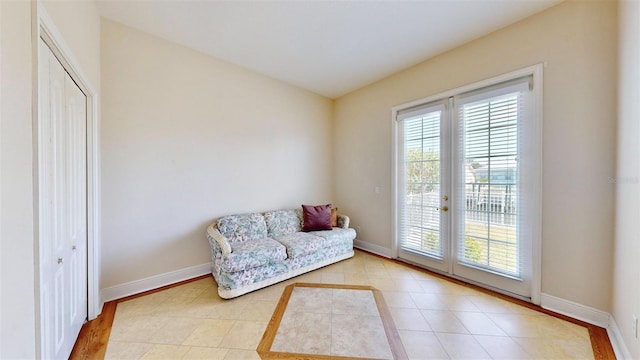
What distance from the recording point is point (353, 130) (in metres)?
4.21

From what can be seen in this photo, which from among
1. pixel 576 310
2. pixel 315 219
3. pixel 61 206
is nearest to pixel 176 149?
pixel 61 206

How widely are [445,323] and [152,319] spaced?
2.63 m

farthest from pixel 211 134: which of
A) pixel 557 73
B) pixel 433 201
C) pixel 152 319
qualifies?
pixel 557 73

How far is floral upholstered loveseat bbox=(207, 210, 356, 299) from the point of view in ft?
8.04

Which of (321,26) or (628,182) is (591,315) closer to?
(628,182)

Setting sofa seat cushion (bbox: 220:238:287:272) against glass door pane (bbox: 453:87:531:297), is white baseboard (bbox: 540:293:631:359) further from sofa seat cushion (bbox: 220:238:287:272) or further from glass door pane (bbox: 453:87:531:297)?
sofa seat cushion (bbox: 220:238:287:272)

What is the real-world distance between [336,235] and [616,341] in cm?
266

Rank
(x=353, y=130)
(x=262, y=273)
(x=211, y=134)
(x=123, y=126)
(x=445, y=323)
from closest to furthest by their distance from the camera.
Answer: (x=445, y=323)
(x=123, y=126)
(x=262, y=273)
(x=211, y=134)
(x=353, y=130)

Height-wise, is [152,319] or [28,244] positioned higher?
[28,244]

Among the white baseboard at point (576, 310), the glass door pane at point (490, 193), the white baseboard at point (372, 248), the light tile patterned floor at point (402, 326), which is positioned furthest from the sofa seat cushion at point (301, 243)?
the white baseboard at point (576, 310)

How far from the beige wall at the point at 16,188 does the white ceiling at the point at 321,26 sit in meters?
1.64

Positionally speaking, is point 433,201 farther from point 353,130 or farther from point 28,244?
point 28,244

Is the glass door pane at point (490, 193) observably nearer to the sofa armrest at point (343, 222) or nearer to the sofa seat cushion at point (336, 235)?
the sofa seat cushion at point (336, 235)

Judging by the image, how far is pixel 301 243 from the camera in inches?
118
